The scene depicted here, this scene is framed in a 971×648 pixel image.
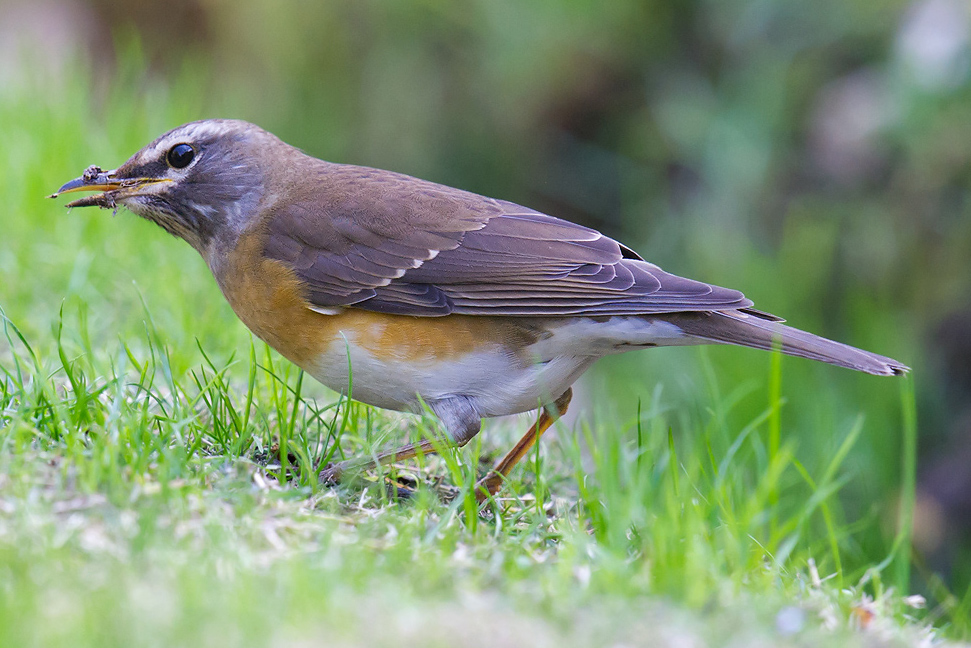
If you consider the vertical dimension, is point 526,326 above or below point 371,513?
above

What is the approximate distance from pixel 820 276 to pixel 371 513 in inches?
235

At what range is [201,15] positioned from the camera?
1333cm

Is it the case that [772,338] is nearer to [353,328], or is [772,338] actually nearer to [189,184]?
[353,328]

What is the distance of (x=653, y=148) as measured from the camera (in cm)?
1041

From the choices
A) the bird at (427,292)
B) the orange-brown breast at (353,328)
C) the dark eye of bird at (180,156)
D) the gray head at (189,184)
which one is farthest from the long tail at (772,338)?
the dark eye of bird at (180,156)

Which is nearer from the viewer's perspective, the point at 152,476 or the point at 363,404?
the point at 152,476

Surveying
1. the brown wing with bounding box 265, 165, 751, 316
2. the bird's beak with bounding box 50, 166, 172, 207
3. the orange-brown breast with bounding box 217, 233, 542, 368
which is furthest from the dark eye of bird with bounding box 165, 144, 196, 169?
the orange-brown breast with bounding box 217, 233, 542, 368

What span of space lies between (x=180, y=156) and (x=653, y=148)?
21.5 feet

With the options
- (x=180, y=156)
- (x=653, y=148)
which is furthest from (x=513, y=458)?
(x=653, y=148)

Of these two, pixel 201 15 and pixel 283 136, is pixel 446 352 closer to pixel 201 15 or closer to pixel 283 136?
pixel 283 136

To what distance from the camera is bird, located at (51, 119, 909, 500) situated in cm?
420

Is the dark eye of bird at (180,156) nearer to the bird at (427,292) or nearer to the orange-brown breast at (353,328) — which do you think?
the bird at (427,292)

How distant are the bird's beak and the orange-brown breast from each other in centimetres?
67

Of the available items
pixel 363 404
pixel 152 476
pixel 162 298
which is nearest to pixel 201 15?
pixel 162 298
